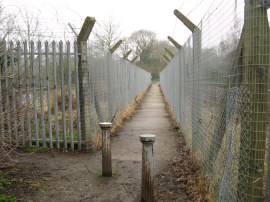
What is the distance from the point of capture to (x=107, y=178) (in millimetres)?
5559

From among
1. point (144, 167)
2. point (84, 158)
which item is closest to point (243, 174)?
point (144, 167)

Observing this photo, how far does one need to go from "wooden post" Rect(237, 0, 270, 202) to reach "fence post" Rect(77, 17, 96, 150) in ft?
15.7

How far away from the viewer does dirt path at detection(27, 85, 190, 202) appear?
15.7 ft

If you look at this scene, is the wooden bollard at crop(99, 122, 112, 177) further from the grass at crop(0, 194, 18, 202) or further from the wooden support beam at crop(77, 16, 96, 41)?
the wooden support beam at crop(77, 16, 96, 41)

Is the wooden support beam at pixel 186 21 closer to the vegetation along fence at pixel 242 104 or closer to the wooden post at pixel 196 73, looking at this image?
the wooden post at pixel 196 73

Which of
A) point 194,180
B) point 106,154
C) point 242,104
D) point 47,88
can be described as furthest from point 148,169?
point 47,88

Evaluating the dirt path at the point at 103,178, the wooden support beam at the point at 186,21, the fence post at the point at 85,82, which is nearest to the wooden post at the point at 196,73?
the wooden support beam at the point at 186,21

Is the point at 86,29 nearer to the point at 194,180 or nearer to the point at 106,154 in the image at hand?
the point at 106,154

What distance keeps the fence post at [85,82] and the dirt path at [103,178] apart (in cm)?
44

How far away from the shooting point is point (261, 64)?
2.80m

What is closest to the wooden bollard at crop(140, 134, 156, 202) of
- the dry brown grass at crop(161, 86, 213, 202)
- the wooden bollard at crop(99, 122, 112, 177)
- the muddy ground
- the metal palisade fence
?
the muddy ground

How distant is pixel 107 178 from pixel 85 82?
2.52m

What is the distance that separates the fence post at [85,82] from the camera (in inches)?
284

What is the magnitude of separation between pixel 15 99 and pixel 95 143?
6.50ft
